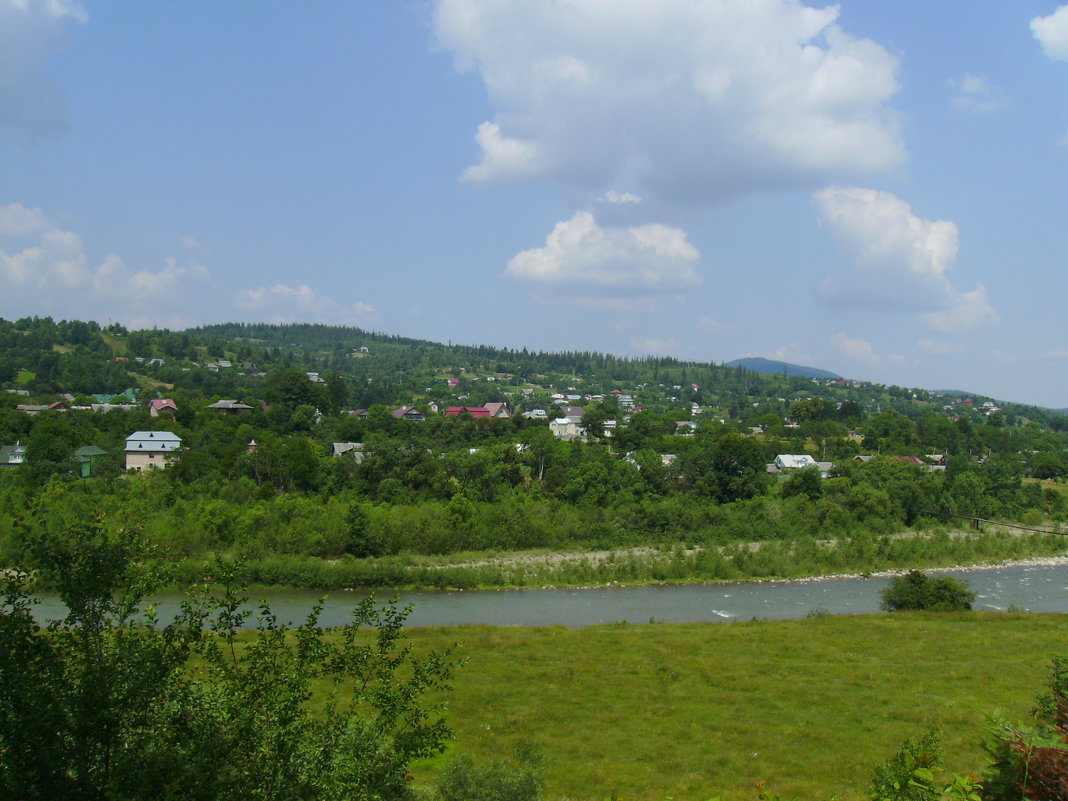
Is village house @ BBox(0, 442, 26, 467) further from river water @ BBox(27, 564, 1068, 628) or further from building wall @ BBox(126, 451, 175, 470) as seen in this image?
river water @ BBox(27, 564, 1068, 628)

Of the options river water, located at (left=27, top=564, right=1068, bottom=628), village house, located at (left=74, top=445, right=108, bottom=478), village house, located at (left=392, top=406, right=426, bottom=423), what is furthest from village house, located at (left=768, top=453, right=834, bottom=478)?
village house, located at (left=74, top=445, right=108, bottom=478)

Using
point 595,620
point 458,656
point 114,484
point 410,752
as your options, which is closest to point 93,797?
point 410,752

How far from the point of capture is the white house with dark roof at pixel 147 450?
176ft

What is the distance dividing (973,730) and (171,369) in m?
112

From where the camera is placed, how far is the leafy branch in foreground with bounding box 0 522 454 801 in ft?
19.1

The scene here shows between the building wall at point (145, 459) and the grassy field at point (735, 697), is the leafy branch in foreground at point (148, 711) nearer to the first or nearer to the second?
the grassy field at point (735, 697)

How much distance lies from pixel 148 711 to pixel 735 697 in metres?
17.6

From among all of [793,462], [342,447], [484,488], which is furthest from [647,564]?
[793,462]

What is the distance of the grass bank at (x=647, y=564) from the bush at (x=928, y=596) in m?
9.39

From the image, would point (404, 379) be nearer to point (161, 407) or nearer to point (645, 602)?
point (161, 407)

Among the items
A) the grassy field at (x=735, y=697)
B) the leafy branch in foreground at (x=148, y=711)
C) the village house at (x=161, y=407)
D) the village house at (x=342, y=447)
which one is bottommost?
the grassy field at (x=735, y=697)

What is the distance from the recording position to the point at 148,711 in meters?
6.38

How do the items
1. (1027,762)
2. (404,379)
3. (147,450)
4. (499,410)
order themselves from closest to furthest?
(1027,762) < (147,450) < (499,410) < (404,379)

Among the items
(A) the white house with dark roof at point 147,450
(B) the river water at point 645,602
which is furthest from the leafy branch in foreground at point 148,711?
(A) the white house with dark roof at point 147,450
